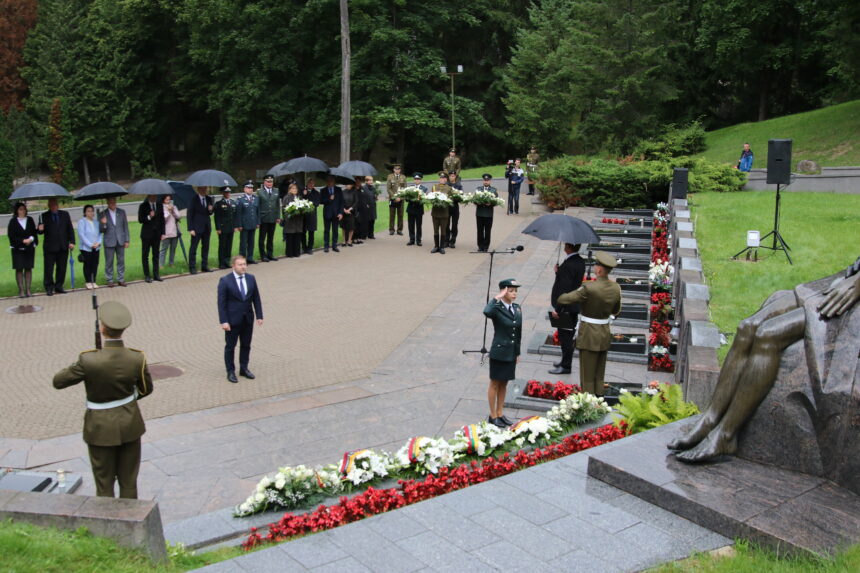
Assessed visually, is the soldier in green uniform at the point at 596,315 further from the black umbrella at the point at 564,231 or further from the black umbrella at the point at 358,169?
the black umbrella at the point at 358,169

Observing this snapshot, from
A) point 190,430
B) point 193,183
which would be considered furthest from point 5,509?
point 193,183

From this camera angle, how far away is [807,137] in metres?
34.7

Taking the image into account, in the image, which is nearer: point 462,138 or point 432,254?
point 432,254

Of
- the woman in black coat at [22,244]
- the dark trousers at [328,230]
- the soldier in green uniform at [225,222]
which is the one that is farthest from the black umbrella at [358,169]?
the woman in black coat at [22,244]

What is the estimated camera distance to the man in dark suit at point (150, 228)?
1795cm

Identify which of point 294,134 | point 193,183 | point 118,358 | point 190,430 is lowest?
point 190,430

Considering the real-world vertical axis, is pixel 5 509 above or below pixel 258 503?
above

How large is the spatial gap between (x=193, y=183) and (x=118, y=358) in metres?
11.6

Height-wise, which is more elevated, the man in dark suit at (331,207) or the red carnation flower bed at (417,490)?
the man in dark suit at (331,207)

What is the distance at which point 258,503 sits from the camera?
701 cm

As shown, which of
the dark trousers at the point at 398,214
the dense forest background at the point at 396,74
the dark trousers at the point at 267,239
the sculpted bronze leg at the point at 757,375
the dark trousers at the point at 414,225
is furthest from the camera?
the dense forest background at the point at 396,74

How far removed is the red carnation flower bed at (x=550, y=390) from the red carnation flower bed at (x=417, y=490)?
2068 millimetres

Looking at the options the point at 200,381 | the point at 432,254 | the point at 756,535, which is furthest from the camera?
the point at 432,254

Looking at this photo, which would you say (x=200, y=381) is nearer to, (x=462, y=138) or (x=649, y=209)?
(x=649, y=209)
